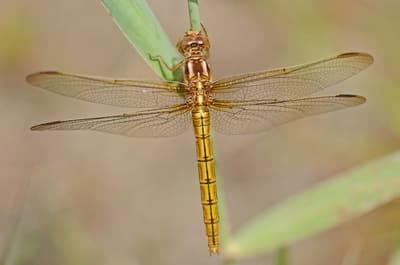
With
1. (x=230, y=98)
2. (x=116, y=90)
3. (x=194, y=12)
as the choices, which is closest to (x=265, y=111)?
(x=230, y=98)

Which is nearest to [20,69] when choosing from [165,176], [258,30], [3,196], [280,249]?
[3,196]

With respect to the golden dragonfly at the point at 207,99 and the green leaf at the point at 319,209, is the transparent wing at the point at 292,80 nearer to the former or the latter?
the golden dragonfly at the point at 207,99

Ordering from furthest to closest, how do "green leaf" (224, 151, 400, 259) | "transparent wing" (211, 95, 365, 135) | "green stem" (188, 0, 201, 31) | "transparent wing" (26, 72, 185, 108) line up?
"transparent wing" (211, 95, 365, 135) → "transparent wing" (26, 72, 185, 108) → "green stem" (188, 0, 201, 31) → "green leaf" (224, 151, 400, 259)

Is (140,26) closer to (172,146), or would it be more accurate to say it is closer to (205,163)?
(205,163)

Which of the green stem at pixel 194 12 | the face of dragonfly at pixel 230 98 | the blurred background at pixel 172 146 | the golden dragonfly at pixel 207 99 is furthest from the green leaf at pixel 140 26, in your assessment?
the blurred background at pixel 172 146

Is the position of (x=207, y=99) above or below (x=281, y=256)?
above

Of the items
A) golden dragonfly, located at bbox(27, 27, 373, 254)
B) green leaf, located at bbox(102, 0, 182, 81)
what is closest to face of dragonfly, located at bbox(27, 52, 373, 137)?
→ golden dragonfly, located at bbox(27, 27, 373, 254)

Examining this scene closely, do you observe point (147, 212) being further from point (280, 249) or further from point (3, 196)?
point (280, 249)

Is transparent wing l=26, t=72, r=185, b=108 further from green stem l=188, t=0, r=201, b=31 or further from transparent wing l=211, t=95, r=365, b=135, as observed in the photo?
green stem l=188, t=0, r=201, b=31
